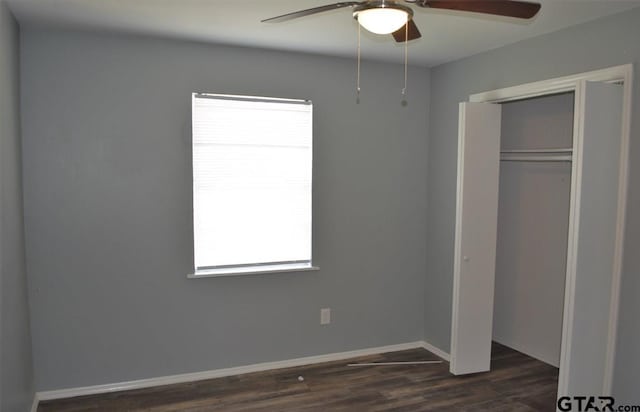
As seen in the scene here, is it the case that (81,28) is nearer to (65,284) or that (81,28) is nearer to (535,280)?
(65,284)

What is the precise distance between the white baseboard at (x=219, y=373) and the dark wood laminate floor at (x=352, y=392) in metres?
0.05

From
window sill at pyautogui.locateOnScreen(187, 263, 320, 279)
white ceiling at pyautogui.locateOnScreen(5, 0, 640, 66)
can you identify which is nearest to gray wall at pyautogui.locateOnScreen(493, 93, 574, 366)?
white ceiling at pyautogui.locateOnScreen(5, 0, 640, 66)

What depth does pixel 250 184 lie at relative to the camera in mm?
3697

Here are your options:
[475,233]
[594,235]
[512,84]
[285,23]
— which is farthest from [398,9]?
[475,233]

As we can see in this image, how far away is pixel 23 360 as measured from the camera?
2.88 metres

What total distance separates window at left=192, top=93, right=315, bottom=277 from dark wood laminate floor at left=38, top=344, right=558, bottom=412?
0.85 meters

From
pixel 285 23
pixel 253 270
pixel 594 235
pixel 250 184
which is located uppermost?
pixel 285 23

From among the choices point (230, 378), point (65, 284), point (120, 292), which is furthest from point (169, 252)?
point (230, 378)

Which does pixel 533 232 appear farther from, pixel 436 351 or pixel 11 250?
pixel 11 250

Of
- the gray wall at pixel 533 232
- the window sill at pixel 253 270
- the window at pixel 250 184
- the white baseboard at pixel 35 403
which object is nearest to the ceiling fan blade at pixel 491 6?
the window at pixel 250 184

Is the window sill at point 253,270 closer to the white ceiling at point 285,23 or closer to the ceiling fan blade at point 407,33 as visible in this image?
the white ceiling at point 285,23

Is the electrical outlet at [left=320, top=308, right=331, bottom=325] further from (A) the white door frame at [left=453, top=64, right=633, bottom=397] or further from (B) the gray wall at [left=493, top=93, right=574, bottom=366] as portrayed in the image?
(A) the white door frame at [left=453, top=64, right=633, bottom=397]

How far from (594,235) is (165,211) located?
283cm

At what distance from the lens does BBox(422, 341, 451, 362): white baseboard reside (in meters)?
4.12
